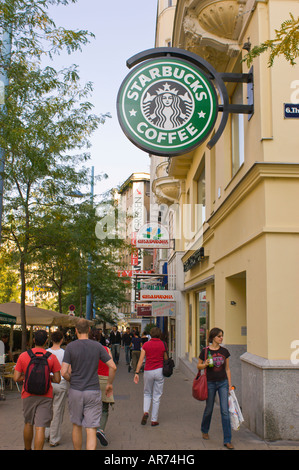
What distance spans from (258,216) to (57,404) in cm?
425

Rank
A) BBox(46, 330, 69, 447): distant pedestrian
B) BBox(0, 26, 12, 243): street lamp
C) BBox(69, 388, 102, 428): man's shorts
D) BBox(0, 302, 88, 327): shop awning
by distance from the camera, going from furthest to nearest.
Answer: BBox(0, 302, 88, 327): shop awning, BBox(0, 26, 12, 243): street lamp, BBox(46, 330, 69, 447): distant pedestrian, BBox(69, 388, 102, 428): man's shorts

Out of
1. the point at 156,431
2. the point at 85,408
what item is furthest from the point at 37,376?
the point at 156,431

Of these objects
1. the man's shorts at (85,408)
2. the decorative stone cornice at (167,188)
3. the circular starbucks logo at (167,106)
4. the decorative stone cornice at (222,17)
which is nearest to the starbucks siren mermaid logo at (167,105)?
the circular starbucks logo at (167,106)

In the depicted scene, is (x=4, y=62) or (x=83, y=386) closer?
(x=83, y=386)

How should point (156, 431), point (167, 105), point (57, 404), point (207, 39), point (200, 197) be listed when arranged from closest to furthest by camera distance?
1. point (57, 404)
2. point (167, 105)
3. point (156, 431)
4. point (207, 39)
5. point (200, 197)

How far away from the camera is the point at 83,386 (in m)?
5.89

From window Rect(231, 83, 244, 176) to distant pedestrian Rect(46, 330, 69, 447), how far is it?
197 inches

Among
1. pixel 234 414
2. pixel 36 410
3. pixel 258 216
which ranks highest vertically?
pixel 258 216

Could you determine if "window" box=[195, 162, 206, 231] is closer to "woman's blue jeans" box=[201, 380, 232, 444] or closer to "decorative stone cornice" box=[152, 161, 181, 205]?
"decorative stone cornice" box=[152, 161, 181, 205]

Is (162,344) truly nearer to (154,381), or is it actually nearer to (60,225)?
(154,381)

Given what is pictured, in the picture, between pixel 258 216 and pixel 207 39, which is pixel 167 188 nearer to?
pixel 207 39

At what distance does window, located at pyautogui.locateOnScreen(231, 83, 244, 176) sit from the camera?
1022 cm

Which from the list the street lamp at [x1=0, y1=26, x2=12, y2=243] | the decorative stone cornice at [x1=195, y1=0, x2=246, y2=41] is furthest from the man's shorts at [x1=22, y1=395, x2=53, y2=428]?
the decorative stone cornice at [x1=195, y1=0, x2=246, y2=41]

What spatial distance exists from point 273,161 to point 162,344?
383 cm
